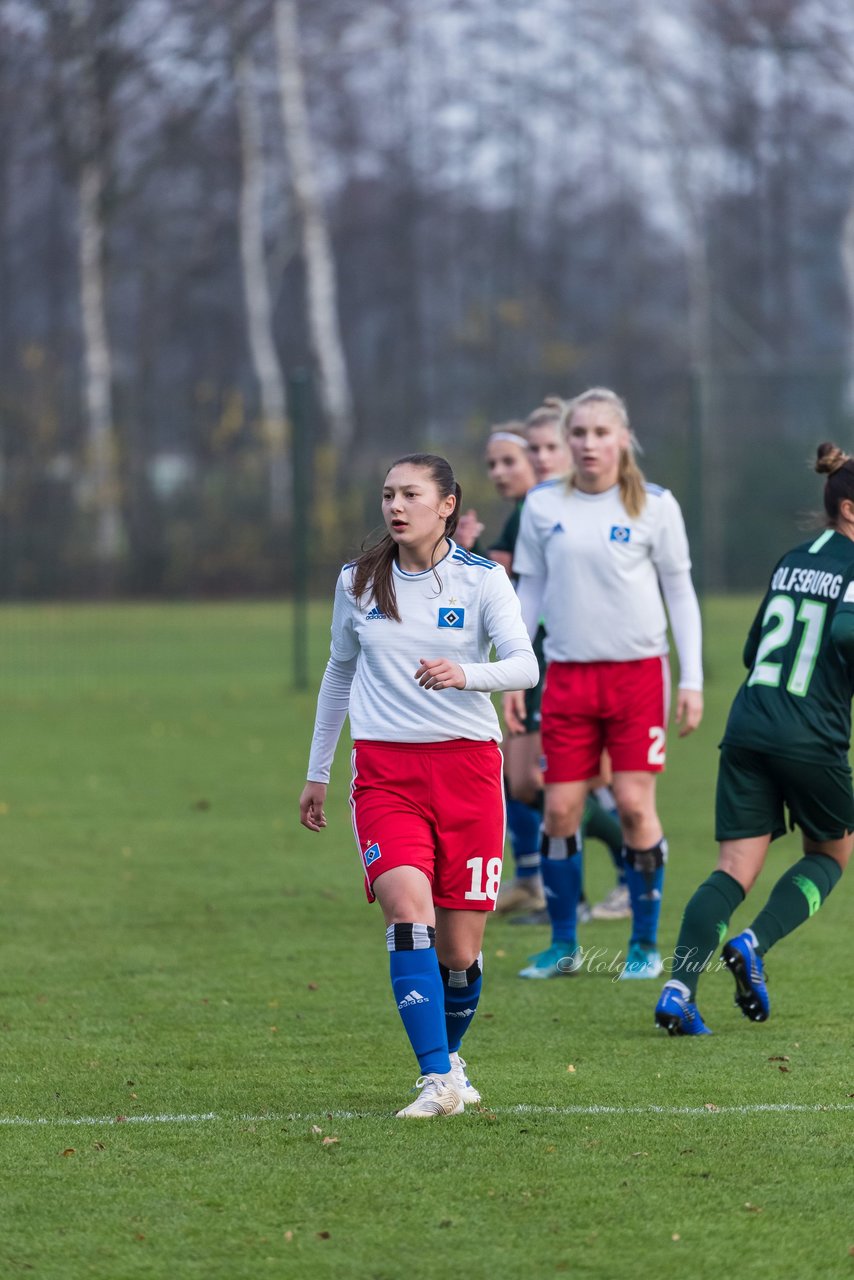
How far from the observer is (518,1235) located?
13.3 feet

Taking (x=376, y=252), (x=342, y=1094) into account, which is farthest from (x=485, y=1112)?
(x=376, y=252)

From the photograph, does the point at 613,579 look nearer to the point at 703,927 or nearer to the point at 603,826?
the point at 703,927

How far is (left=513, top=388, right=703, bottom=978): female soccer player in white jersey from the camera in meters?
6.80

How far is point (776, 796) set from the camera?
5922mm

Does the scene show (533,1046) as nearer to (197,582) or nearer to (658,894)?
(658,894)

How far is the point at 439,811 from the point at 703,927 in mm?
1269

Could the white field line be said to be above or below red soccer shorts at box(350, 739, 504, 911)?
below

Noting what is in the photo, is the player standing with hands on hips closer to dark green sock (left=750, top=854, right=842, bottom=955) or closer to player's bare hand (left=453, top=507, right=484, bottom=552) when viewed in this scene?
dark green sock (left=750, top=854, right=842, bottom=955)

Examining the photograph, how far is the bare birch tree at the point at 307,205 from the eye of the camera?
1371 inches

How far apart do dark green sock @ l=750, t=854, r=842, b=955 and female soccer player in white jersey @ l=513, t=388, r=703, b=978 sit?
2.98ft

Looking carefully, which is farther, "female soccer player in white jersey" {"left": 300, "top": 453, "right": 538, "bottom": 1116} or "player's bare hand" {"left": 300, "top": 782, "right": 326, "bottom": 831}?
"player's bare hand" {"left": 300, "top": 782, "right": 326, "bottom": 831}

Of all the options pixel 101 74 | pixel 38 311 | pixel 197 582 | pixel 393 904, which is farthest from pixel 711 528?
pixel 38 311

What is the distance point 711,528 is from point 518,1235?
19713 mm

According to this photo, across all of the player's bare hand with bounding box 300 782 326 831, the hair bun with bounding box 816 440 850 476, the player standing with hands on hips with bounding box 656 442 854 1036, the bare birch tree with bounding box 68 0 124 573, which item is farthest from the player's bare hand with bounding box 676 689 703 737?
the bare birch tree with bounding box 68 0 124 573
